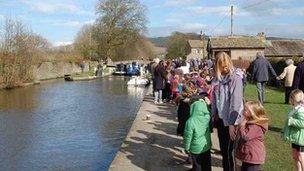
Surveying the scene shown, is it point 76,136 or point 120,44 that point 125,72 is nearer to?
point 120,44

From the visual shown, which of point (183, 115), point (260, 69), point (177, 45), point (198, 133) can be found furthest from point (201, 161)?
point (177, 45)

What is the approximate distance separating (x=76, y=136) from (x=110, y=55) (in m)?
65.6

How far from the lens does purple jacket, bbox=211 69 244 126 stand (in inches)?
292

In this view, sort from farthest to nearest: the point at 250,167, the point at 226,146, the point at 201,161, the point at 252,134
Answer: the point at 201,161
the point at 226,146
the point at 250,167
the point at 252,134

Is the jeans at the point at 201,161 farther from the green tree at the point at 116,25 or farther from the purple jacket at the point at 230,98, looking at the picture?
the green tree at the point at 116,25

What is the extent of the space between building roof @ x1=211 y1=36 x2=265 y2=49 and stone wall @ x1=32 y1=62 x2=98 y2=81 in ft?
61.5

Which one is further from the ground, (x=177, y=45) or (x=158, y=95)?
(x=177, y=45)

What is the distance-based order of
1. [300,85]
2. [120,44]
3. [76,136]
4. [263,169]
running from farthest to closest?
[120,44] → [76,136] → [300,85] → [263,169]

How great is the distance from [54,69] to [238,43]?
2191 cm

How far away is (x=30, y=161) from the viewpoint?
43.6 ft

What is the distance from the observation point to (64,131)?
1773cm

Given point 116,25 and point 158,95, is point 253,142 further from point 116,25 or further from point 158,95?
point 116,25

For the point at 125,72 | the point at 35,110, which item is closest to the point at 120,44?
the point at 125,72

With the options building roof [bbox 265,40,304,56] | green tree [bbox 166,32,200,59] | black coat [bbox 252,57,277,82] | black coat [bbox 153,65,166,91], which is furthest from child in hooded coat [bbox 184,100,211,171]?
green tree [bbox 166,32,200,59]
